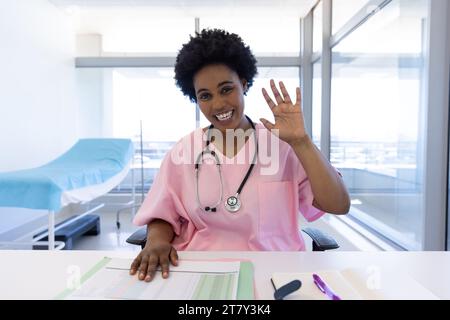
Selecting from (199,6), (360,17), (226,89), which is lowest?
(226,89)

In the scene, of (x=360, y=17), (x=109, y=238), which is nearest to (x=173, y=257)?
(x=360, y=17)

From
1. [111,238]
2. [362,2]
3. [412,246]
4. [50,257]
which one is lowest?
[111,238]

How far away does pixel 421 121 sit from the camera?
1729mm

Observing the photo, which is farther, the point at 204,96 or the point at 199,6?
the point at 199,6

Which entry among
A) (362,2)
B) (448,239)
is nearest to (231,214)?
(448,239)

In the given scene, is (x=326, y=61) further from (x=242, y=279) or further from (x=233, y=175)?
(x=242, y=279)

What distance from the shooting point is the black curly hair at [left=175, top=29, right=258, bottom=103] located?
1.04m

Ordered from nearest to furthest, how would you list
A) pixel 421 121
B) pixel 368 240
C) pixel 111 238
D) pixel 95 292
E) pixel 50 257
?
pixel 95 292 → pixel 50 257 → pixel 421 121 → pixel 368 240 → pixel 111 238

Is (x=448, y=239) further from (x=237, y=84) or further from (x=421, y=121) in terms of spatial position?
(x=237, y=84)

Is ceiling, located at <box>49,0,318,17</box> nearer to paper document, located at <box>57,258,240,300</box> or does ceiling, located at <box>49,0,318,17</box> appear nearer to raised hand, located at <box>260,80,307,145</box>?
raised hand, located at <box>260,80,307,145</box>

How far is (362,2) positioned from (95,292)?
2.77 m

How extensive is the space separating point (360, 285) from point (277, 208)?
0.38 metres

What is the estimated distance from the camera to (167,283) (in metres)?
0.64

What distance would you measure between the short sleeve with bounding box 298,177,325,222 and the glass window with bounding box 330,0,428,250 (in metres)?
0.91
